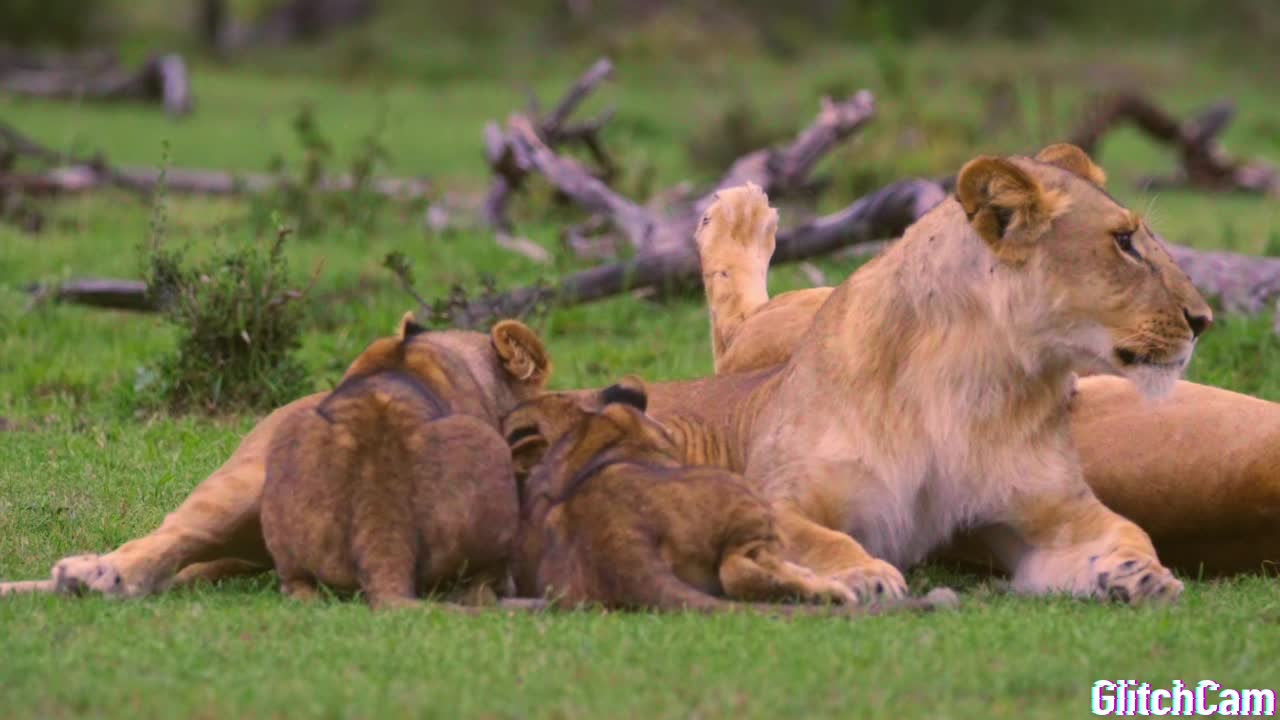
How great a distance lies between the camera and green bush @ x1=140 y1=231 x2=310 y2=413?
7.58 meters

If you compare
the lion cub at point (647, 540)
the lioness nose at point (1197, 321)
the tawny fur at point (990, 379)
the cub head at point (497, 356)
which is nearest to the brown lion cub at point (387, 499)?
the lion cub at point (647, 540)

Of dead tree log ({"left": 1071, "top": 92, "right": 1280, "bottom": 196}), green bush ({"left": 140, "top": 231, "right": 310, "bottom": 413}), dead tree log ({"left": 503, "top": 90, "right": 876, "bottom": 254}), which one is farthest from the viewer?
dead tree log ({"left": 1071, "top": 92, "right": 1280, "bottom": 196})

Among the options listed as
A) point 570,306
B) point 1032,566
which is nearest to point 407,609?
point 1032,566

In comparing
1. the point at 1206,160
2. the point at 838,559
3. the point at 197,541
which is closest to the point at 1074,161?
the point at 838,559

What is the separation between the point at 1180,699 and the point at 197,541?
223 cm

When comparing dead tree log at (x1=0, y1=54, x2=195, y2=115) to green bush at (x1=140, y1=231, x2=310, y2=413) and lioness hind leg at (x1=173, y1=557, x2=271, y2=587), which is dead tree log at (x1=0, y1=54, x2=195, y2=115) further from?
lioness hind leg at (x1=173, y1=557, x2=271, y2=587)

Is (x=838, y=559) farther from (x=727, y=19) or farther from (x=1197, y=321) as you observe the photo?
(x=727, y=19)

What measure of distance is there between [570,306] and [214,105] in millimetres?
11515

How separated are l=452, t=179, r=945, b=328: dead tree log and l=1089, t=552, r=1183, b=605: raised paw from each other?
3.65 m

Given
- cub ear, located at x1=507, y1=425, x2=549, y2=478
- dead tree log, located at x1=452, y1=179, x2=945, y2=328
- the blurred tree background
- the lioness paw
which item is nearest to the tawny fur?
cub ear, located at x1=507, y1=425, x2=549, y2=478

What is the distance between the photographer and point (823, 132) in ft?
33.2

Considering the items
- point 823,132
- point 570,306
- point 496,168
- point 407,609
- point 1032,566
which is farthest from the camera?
point 496,168

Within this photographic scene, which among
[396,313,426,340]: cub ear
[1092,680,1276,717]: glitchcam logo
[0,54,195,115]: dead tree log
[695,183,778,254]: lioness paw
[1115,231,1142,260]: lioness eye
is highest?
[0,54,195,115]: dead tree log

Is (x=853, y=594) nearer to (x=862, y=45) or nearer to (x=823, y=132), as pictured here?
(x=823, y=132)
